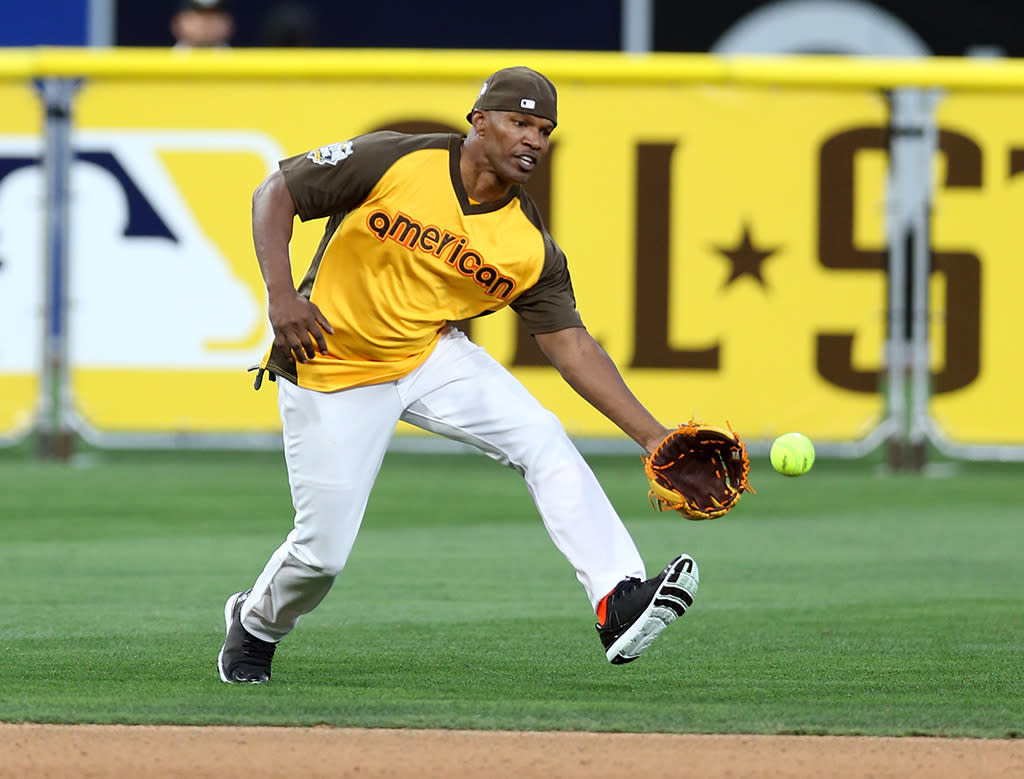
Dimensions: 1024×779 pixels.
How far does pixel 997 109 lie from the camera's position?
12.2 m

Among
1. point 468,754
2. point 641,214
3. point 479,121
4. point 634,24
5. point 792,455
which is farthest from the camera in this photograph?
point 634,24

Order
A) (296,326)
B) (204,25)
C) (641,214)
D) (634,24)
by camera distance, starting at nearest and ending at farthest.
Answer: (296,326)
(641,214)
(204,25)
(634,24)

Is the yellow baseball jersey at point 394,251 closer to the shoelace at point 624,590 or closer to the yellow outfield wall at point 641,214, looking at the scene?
the shoelace at point 624,590

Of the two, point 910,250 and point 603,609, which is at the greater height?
point 910,250

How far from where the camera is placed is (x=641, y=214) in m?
12.2

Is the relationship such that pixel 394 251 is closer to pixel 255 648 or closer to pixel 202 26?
pixel 255 648

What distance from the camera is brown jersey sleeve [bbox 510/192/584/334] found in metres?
5.93

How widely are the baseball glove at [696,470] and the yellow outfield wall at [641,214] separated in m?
6.31

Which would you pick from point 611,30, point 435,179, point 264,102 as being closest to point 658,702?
point 435,179

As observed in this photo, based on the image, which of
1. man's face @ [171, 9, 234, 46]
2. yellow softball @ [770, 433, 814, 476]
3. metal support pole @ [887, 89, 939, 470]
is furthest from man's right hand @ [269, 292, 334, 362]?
man's face @ [171, 9, 234, 46]

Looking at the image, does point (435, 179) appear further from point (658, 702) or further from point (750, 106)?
point (750, 106)

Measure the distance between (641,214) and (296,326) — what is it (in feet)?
22.8

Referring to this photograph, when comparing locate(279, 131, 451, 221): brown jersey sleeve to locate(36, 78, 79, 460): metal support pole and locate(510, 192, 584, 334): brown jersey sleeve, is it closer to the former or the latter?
locate(510, 192, 584, 334): brown jersey sleeve

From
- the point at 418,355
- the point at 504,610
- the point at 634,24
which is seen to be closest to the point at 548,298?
the point at 418,355
